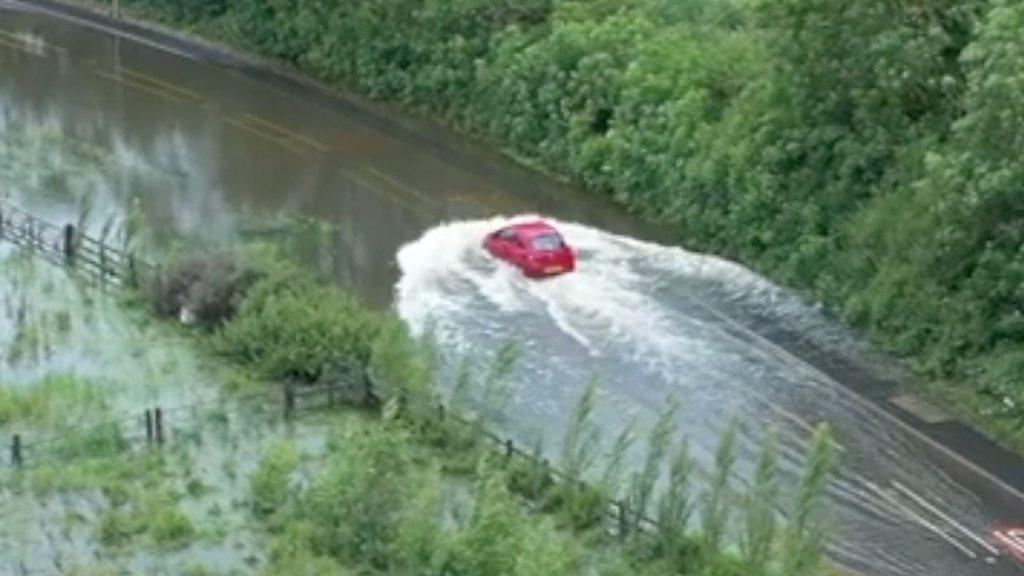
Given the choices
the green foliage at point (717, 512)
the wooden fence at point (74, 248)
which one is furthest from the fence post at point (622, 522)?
the wooden fence at point (74, 248)

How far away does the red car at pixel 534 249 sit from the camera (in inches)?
1490

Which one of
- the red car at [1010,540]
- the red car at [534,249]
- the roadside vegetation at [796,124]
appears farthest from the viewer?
the red car at [534,249]

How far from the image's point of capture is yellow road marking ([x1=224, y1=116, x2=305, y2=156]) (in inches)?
1873

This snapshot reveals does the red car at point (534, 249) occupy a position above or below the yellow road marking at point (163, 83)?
above

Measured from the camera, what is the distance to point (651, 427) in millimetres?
31328

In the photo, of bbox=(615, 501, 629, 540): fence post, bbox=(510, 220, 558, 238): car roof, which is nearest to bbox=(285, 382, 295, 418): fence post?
bbox=(615, 501, 629, 540): fence post

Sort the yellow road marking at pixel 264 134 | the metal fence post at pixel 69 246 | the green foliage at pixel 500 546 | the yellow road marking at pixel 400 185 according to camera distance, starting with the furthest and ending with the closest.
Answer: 1. the yellow road marking at pixel 264 134
2. the yellow road marking at pixel 400 185
3. the metal fence post at pixel 69 246
4. the green foliage at pixel 500 546

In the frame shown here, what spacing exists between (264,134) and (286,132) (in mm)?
582

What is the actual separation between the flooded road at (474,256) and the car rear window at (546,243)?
802 millimetres

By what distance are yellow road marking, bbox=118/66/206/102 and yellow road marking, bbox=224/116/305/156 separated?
214cm

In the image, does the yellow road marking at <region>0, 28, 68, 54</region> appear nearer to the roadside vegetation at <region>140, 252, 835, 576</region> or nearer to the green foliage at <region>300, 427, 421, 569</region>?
the roadside vegetation at <region>140, 252, 835, 576</region>

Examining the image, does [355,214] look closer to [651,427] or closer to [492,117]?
[492,117]

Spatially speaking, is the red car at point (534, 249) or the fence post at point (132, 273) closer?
the fence post at point (132, 273)

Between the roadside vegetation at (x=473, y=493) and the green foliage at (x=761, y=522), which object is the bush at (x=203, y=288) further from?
the green foliage at (x=761, y=522)
